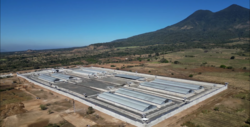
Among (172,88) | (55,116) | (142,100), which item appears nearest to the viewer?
(55,116)

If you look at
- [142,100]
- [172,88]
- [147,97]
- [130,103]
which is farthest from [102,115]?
[172,88]

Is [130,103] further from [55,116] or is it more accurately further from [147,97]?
[55,116]

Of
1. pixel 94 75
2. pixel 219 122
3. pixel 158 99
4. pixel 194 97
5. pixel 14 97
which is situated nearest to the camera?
pixel 219 122

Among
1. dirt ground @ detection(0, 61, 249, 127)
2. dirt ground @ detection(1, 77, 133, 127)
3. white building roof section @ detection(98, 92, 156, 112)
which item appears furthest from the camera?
white building roof section @ detection(98, 92, 156, 112)

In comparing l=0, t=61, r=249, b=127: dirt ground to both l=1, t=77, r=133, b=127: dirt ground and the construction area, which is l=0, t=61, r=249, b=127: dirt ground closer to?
l=1, t=77, r=133, b=127: dirt ground

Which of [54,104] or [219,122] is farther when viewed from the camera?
[54,104]

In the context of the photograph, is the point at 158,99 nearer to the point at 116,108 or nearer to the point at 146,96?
the point at 146,96

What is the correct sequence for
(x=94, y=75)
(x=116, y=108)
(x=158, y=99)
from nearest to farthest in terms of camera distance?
1. (x=116, y=108)
2. (x=158, y=99)
3. (x=94, y=75)

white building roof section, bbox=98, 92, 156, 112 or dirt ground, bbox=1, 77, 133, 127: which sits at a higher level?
white building roof section, bbox=98, 92, 156, 112

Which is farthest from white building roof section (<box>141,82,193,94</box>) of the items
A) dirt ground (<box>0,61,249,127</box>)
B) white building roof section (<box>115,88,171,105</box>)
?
white building roof section (<box>115,88,171,105</box>)

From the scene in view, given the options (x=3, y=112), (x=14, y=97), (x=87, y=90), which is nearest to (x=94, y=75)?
(x=87, y=90)

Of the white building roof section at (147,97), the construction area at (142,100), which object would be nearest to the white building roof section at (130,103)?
the construction area at (142,100)
